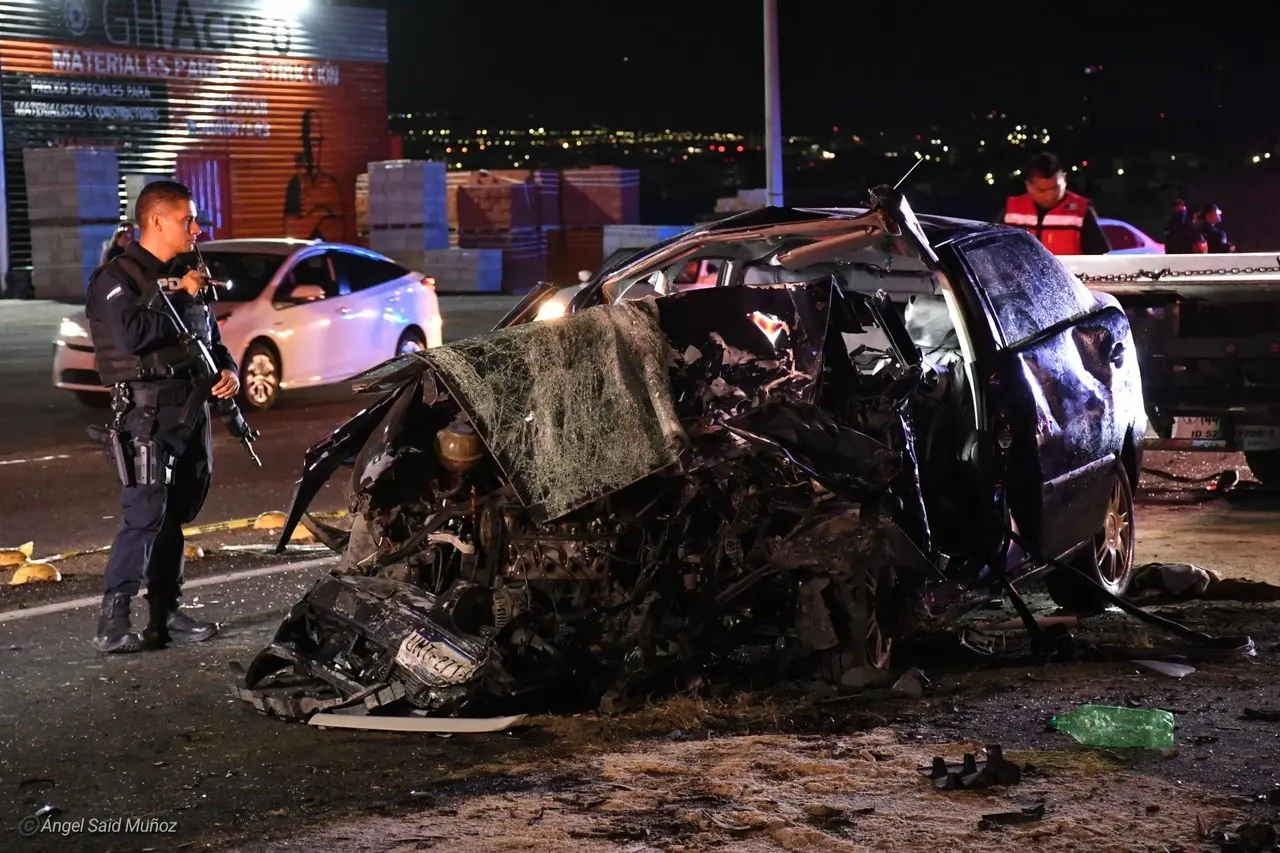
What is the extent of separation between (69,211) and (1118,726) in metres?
24.7

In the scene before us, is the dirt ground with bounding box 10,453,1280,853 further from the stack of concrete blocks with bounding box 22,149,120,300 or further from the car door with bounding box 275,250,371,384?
the stack of concrete blocks with bounding box 22,149,120,300

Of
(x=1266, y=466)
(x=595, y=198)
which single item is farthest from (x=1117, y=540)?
(x=595, y=198)

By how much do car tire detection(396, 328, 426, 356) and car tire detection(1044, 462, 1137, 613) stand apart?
9909mm

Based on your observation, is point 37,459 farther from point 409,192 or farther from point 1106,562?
point 409,192

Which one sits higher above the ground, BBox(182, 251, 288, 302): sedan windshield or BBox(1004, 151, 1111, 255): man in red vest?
BBox(1004, 151, 1111, 255): man in red vest

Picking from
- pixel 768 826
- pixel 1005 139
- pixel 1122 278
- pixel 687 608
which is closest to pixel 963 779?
pixel 768 826

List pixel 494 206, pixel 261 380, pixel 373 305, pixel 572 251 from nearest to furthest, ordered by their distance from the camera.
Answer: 1. pixel 261 380
2. pixel 373 305
3. pixel 494 206
4. pixel 572 251

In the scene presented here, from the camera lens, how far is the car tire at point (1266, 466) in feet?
34.1

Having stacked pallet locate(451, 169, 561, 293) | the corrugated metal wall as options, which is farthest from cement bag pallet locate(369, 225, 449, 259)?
the corrugated metal wall

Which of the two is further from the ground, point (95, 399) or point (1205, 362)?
point (1205, 362)

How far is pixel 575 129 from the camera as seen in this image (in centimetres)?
13675

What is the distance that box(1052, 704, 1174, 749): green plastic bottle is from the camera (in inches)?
206

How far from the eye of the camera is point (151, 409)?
271 inches

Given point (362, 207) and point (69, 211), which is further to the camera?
point (362, 207)
